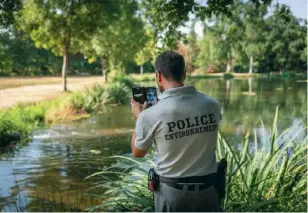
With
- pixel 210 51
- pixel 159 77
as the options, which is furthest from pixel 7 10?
pixel 210 51

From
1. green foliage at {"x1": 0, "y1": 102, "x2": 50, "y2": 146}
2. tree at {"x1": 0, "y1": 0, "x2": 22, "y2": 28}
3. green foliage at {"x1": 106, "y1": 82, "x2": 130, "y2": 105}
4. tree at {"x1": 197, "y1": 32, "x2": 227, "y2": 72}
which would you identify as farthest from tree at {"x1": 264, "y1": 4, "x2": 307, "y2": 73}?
tree at {"x1": 0, "y1": 0, "x2": 22, "y2": 28}

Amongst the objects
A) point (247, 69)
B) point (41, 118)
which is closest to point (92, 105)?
point (41, 118)

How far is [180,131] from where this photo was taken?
2766 mm

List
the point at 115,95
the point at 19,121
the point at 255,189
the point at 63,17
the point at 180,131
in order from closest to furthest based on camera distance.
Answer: the point at 180,131 → the point at 255,189 → the point at 19,121 → the point at 63,17 → the point at 115,95

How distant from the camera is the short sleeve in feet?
9.16

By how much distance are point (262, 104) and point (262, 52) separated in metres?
46.6

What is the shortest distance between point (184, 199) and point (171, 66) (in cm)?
89

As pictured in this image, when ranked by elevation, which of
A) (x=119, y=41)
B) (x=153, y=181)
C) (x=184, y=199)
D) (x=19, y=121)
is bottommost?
(x=19, y=121)

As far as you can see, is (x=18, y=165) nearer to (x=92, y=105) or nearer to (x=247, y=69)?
(x=92, y=105)

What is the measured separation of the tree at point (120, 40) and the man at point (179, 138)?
29766 millimetres

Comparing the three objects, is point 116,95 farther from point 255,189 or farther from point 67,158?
point 255,189

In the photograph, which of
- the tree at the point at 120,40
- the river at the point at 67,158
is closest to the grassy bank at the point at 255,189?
the river at the point at 67,158

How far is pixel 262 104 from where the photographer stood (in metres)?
24.4

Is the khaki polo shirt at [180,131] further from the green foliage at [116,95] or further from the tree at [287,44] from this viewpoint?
the tree at [287,44]
